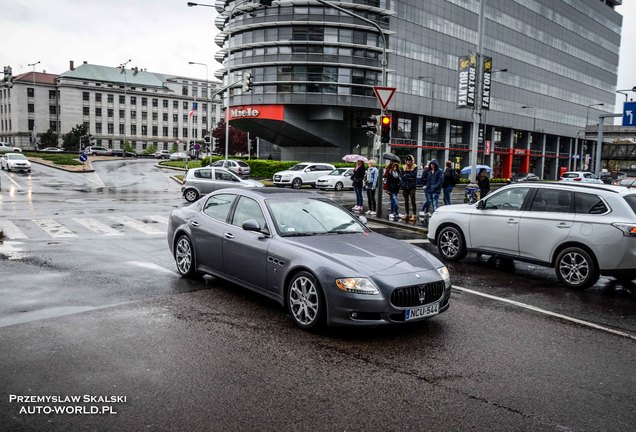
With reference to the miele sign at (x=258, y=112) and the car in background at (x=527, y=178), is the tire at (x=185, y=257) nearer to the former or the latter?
the miele sign at (x=258, y=112)

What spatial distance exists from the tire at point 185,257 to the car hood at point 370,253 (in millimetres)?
2272

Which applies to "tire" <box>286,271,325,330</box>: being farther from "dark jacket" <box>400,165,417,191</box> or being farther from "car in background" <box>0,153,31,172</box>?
"car in background" <box>0,153,31,172</box>

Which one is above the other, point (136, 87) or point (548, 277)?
point (136, 87)

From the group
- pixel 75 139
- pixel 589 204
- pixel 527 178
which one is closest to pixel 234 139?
pixel 75 139

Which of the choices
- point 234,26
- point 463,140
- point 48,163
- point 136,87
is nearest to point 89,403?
point 48,163

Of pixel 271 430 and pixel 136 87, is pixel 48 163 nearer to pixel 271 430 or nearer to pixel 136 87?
pixel 271 430

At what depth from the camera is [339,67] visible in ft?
180

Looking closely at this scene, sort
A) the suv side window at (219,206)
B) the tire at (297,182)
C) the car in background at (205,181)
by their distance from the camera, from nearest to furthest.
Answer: the suv side window at (219,206)
the car in background at (205,181)
the tire at (297,182)

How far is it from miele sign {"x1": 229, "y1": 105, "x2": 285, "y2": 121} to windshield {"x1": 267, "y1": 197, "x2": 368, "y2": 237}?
49402 millimetres

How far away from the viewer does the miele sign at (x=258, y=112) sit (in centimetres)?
5550

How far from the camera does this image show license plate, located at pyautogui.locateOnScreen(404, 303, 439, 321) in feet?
18.0

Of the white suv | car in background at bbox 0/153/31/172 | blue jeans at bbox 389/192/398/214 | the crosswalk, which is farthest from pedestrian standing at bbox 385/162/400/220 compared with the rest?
car in background at bbox 0/153/31/172

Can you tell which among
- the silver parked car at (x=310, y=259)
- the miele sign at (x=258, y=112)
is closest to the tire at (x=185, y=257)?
the silver parked car at (x=310, y=259)

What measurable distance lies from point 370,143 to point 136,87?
3138 inches
